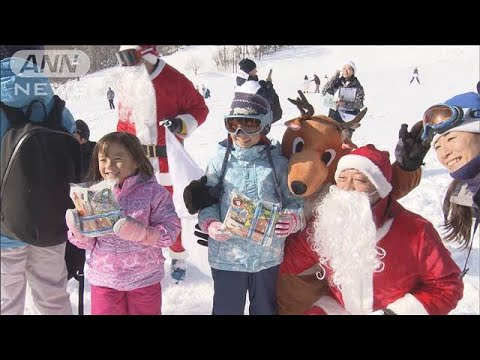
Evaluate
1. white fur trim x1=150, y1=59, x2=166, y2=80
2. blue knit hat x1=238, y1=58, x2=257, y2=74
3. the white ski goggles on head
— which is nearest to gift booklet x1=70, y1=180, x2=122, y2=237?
the white ski goggles on head

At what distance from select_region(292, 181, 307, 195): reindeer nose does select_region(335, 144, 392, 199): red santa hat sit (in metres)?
0.20

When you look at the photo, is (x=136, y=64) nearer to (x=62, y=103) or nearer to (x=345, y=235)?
(x=62, y=103)

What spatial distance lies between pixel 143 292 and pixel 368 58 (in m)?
13.1

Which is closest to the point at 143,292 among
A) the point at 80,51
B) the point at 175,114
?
the point at 175,114

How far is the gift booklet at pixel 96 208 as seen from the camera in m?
2.16

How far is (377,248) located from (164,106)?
1.74 m

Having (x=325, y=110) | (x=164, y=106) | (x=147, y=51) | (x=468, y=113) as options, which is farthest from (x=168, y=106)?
(x=325, y=110)

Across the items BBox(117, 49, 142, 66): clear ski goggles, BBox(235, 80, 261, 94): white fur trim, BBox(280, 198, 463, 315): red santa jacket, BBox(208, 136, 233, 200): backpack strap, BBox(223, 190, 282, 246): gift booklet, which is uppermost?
BBox(117, 49, 142, 66): clear ski goggles

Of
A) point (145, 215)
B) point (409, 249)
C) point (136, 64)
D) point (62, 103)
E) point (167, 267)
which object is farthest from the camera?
point (167, 267)

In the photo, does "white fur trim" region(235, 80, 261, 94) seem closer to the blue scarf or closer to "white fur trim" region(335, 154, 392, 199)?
"white fur trim" region(335, 154, 392, 199)

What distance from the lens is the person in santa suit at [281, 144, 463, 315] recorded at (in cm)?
212

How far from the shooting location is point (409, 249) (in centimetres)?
215

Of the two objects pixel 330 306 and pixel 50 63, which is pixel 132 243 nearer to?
pixel 330 306

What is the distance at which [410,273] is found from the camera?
7.13 feet
